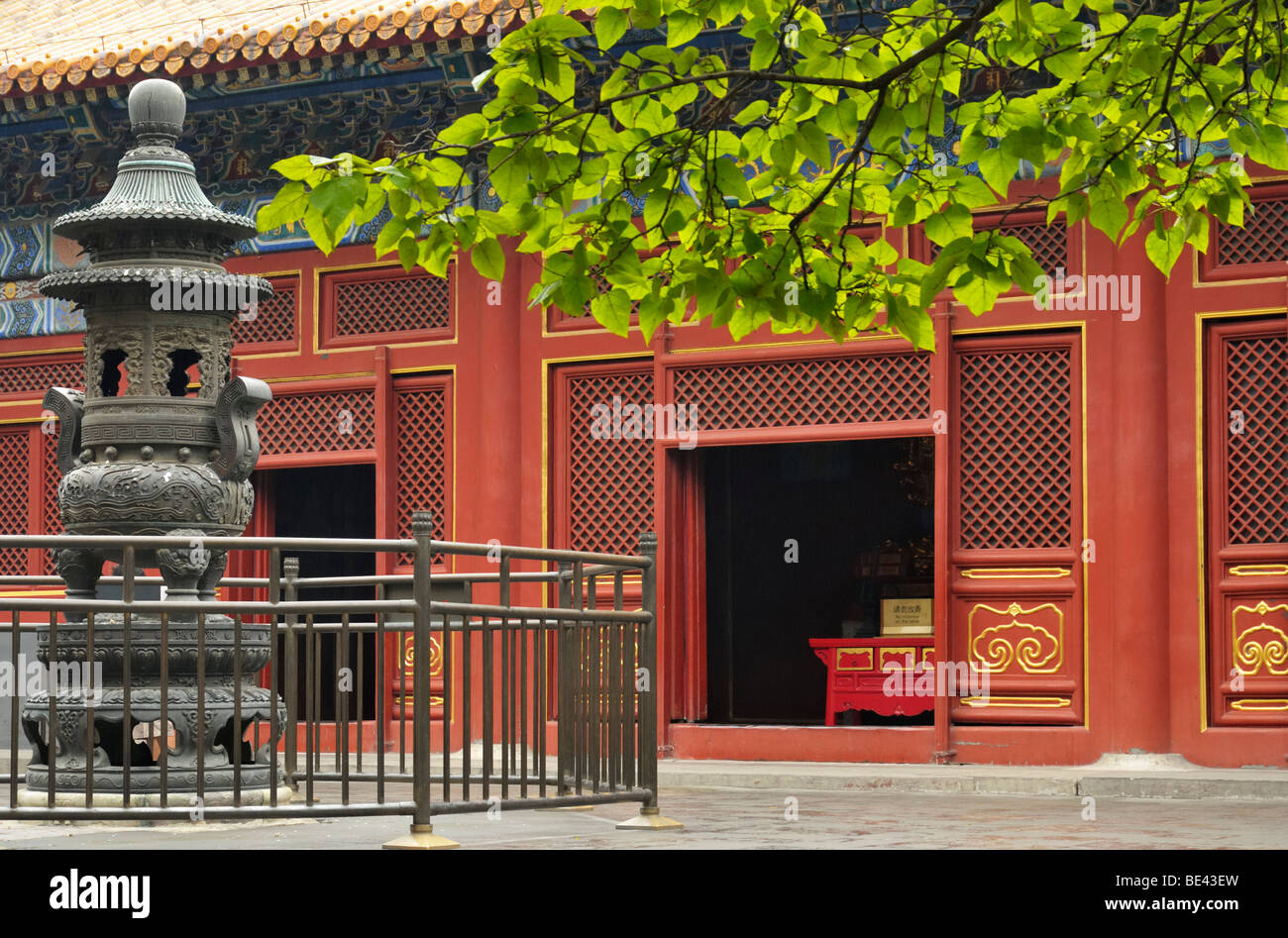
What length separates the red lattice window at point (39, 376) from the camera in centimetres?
1452

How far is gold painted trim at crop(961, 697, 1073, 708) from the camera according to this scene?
37.2 feet

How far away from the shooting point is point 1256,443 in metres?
11.1

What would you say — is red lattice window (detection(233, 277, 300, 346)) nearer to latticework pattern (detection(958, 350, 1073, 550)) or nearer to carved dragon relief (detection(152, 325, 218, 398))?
carved dragon relief (detection(152, 325, 218, 398))

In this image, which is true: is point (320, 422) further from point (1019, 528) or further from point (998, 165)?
point (998, 165)

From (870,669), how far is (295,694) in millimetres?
6764

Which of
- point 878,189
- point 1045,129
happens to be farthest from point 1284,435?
point 1045,129

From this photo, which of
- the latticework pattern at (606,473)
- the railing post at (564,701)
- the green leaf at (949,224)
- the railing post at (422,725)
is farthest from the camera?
the latticework pattern at (606,473)

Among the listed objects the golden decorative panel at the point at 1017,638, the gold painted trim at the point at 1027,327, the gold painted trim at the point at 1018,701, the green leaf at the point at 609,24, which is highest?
the green leaf at the point at 609,24

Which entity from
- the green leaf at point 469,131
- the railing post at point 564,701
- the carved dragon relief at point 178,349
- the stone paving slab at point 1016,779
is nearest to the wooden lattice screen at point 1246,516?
the stone paving slab at point 1016,779

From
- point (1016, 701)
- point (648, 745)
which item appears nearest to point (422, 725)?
point (648, 745)

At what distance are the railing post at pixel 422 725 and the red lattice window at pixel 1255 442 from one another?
5.99 metres

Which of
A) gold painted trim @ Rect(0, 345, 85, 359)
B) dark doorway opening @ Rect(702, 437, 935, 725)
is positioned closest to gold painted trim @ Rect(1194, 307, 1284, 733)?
dark doorway opening @ Rect(702, 437, 935, 725)

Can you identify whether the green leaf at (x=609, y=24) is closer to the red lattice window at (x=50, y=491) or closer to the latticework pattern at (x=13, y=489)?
the red lattice window at (x=50, y=491)

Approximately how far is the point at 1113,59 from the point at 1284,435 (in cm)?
534
